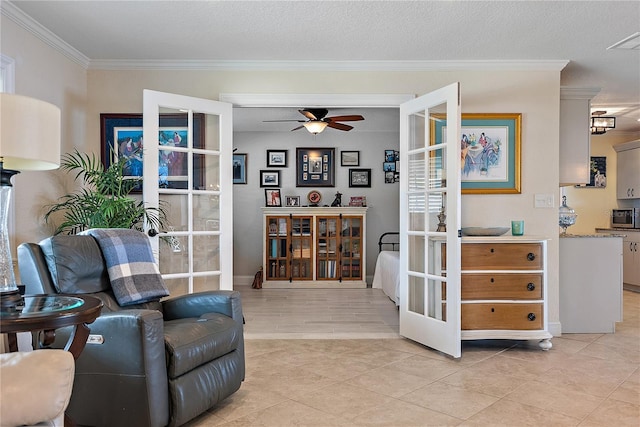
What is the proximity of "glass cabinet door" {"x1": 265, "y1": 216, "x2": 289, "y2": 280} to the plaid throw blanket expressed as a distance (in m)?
4.03

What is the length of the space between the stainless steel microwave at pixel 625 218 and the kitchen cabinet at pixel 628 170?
209mm

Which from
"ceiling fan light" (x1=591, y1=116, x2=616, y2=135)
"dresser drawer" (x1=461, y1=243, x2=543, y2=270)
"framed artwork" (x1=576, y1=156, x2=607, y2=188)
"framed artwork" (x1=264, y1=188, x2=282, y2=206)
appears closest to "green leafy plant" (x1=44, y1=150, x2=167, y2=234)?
"dresser drawer" (x1=461, y1=243, x2=543, y2=270)

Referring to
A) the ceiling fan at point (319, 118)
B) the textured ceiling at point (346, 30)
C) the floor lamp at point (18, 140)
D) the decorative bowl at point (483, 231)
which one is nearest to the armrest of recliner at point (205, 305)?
the floor lamp at point (18, 140)

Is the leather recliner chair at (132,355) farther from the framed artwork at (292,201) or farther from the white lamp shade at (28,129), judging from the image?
the framed artwork at (292,201)

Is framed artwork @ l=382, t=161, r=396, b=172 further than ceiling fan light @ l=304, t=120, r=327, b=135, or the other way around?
framed artwork @ l=382, t=161, r=396, b=172

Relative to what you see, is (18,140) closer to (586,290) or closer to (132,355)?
(132,355)

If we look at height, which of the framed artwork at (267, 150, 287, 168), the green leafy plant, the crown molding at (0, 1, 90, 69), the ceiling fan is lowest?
the green leafy plant

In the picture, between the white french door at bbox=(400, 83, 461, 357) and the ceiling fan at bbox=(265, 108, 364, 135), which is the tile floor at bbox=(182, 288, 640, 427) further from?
the ceiling fan at bbox=(265, 108, 364, 135)

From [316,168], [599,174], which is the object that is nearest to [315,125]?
[316,168]

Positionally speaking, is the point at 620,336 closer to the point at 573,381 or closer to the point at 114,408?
the point at 573,381

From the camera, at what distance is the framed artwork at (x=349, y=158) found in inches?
283

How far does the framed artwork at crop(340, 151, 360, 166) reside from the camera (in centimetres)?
718

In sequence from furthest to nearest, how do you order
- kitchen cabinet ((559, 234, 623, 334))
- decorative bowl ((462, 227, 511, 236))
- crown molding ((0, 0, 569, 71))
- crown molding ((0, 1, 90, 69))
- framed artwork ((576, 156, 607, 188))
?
framed artwork ((576, 156, 607, 188)) < kitchen cabinet ((559, 234, 623, 334)) < crown molding ((0, 0, 569, 71)) < decorative bowl ((462, 227, 511, 236)) < crown molding ((0, 1, 90, 69))

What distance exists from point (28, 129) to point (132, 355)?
105 centimetres
